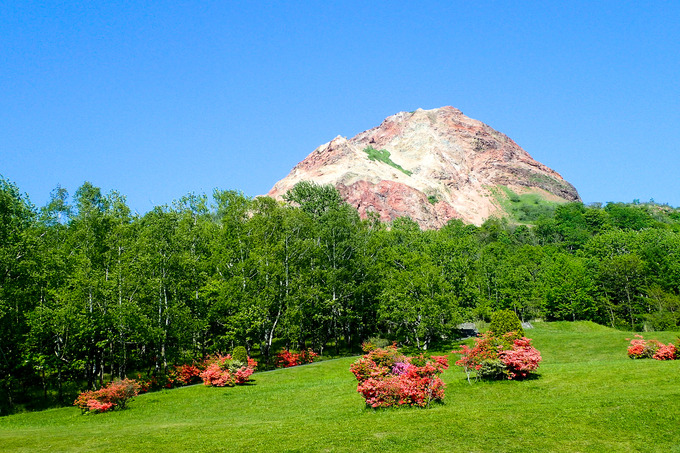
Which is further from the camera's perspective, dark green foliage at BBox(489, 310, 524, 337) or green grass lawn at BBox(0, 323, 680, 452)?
dark green foliage at BBox(489, 310, 524, 337)

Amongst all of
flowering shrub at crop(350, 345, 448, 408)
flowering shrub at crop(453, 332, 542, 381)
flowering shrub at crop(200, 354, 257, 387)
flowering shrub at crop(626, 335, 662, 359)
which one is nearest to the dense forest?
flowering shrub at crop(200, 354, 257, 387)

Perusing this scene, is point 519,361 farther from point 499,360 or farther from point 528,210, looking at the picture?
point 528,210

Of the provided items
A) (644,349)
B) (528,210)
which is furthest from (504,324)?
(528,210)

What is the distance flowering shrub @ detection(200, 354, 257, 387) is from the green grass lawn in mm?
2002

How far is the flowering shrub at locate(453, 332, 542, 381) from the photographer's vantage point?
23.9 m

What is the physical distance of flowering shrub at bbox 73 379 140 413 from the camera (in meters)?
24.6

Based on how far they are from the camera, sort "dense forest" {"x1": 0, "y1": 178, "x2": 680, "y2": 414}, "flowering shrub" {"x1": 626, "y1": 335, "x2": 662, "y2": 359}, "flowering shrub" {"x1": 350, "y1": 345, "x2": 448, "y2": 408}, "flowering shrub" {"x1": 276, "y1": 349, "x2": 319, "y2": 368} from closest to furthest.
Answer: "flowering shrub" {"x1": 350, "y1": 345, "x2": 448, "y2": 408} < "flowering shrub" {"x1": 626, "y1": 335, "x2": 662, "y2": 359} < "dense forest" {"x1": 0, "y1": 178, "x2": 680, "y2": 414} < "flowering shrub" {"x1": 276, "y1": 349, "x2": 319, "y2": 368}

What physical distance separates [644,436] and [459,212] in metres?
172

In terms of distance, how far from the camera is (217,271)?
143 feet

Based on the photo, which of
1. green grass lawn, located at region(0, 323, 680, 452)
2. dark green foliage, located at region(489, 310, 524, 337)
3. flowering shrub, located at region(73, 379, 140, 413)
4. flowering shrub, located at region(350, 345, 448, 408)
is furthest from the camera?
dark green foliage, located at region(489, 310, 524, 337)

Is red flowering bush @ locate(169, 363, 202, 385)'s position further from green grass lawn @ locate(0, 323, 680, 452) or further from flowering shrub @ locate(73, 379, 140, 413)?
flowering shrub @ locate(73, 379, 140, 413)

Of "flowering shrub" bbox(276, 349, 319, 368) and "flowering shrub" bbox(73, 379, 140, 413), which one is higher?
"flowering shrub" bbox(73, 379, 140, 413)

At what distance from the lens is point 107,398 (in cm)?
2508

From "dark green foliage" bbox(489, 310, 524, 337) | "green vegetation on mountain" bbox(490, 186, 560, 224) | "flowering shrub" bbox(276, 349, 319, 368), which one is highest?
"green vegetation on mountain" bbox(490, 186, 560, 224)
